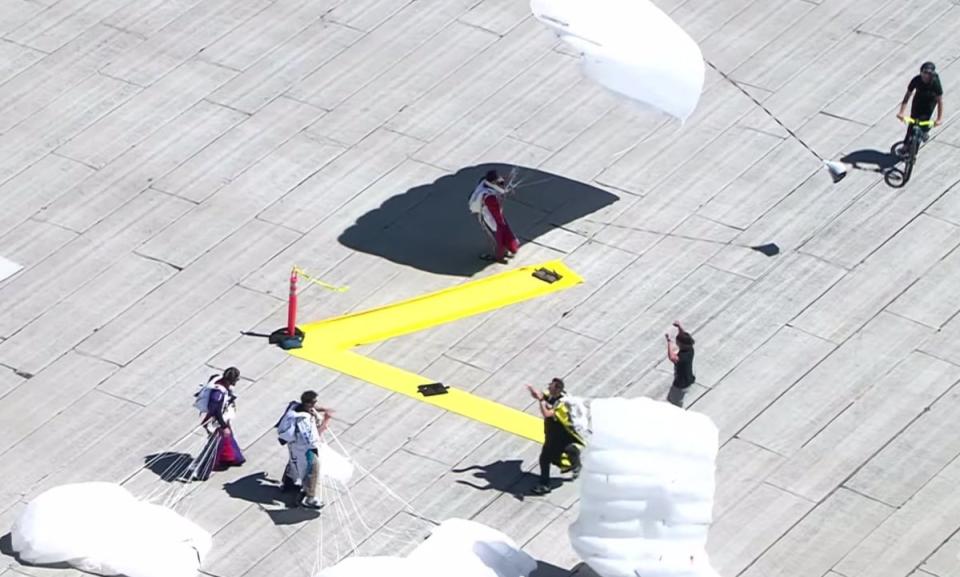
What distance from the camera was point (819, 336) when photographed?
96.7ft

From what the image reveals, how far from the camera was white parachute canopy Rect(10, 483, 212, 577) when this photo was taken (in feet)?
83.3

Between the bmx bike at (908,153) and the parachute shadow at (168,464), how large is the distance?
35.7ft

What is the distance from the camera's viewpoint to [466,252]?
3116 cm

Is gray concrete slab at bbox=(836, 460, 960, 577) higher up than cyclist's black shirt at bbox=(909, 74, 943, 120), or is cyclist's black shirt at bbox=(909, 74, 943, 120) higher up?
cyclist's black shirt at bbox=(909, 74, 943, 120)

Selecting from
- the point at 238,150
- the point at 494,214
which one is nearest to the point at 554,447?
the point at 494,214

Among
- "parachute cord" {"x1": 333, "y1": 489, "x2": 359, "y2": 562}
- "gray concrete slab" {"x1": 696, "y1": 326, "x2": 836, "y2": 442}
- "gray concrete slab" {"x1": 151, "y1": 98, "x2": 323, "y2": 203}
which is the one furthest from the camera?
"gray concrete slab" {"x1": 151, "y1": 98, "x2": 323, "y2": 203}

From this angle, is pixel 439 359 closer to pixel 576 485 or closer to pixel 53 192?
pixel 576 485

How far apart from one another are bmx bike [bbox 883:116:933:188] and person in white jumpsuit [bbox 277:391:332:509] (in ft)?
32.3

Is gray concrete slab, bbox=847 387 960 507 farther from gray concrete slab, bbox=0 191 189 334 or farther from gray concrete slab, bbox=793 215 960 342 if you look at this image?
gray concrete slab, bbox=0 191 189 334

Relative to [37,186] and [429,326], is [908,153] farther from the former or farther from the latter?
[37,186]

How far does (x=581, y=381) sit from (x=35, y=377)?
673 centimetres

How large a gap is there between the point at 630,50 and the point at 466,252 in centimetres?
346

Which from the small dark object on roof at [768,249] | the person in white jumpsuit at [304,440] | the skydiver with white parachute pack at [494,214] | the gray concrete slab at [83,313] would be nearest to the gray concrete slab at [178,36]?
the gray concrete slab at [83,313]

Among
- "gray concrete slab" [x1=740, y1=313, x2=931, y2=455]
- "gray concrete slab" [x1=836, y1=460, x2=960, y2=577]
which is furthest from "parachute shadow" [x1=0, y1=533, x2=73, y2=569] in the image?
"gray concrete slab" [x1=836, y1=460, x2=960, y2=577]
